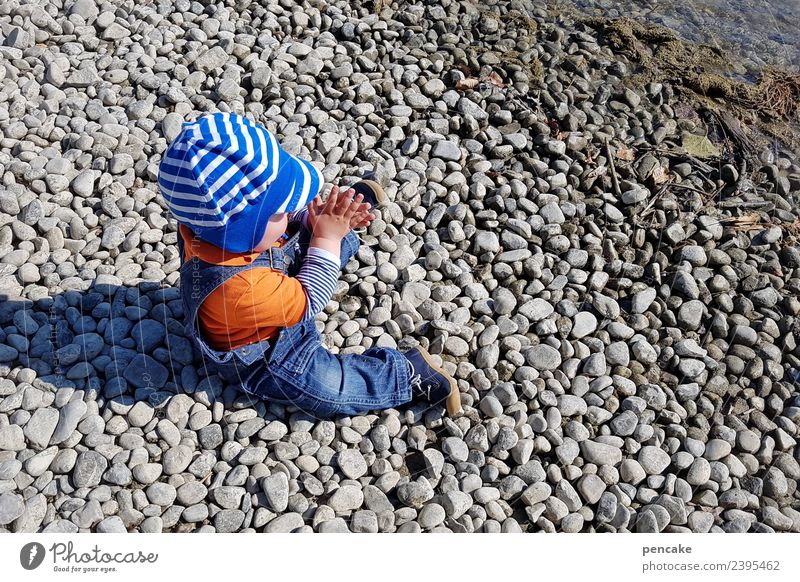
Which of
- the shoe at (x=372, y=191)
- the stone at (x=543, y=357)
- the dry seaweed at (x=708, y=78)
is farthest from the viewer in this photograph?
the dry seaweed at (x=708, y=78)

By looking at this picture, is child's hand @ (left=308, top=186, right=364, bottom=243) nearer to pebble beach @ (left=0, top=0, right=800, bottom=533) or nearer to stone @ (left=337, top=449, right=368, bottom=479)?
pebble beach @ (left=0, top=0, right=800, bottom=533)

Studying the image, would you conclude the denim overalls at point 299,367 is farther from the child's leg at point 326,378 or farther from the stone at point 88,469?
the stone at point 88,469

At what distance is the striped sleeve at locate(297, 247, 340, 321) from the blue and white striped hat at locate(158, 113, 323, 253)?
0.82 ft

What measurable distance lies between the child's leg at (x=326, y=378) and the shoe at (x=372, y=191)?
0.69m

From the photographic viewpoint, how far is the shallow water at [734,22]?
13.5 ft

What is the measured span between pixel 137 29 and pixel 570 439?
104 inches

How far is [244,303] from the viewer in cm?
223

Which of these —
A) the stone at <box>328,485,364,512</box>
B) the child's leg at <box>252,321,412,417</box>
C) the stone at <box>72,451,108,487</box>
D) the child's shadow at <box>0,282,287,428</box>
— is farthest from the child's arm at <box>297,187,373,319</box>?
the stone at <box>72,451,108,487</box>

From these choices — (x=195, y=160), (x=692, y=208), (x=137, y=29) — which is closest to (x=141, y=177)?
Result: (x=137, y=29)

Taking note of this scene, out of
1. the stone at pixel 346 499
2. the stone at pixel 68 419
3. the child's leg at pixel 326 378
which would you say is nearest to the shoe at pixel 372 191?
the child's leg at pixel 326 378

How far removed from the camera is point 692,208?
3197mm

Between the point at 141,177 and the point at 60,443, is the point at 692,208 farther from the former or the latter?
the point at 60,443

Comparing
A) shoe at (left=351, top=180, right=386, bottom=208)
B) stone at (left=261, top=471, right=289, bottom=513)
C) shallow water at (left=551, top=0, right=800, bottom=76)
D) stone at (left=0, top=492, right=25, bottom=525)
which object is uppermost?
shallow water at (left=551, top=0, right=800, bottom=76)

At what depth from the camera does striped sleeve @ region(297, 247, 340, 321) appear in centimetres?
238
